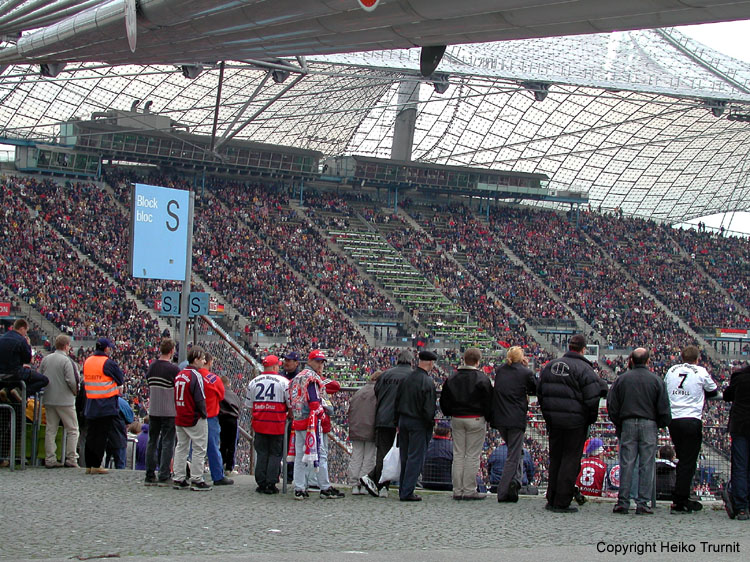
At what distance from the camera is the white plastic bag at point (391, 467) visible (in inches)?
414

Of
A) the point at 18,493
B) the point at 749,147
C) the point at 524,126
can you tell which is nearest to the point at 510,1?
A: the point at 18,493

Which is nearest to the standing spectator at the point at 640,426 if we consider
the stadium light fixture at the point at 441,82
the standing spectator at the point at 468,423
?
the standing spectator at the point at 468,423

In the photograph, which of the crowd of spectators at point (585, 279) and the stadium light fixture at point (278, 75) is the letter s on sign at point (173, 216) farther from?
the crowd of spectators at point (585, 279)

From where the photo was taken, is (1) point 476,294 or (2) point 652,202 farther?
(2) point 652,202

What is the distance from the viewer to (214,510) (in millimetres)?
8953

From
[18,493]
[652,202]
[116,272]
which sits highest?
[652,202]

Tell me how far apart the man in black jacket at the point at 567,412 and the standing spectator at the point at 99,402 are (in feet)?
15.8

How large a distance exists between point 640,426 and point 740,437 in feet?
2.95

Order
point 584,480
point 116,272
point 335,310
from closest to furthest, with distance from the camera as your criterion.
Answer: point 584,480
point 116,272
point 335,310

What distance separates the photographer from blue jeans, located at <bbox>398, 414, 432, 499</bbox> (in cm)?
1011

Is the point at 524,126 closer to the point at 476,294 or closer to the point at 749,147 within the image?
the point at 476,294

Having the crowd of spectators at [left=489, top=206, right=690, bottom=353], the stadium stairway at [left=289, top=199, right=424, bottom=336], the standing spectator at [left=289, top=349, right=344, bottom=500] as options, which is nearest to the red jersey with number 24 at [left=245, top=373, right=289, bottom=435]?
the standing spectator at [left=289, top=349, right=344, bottom=500]

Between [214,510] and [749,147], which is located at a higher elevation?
[749,147]

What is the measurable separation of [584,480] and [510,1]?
675 cm
